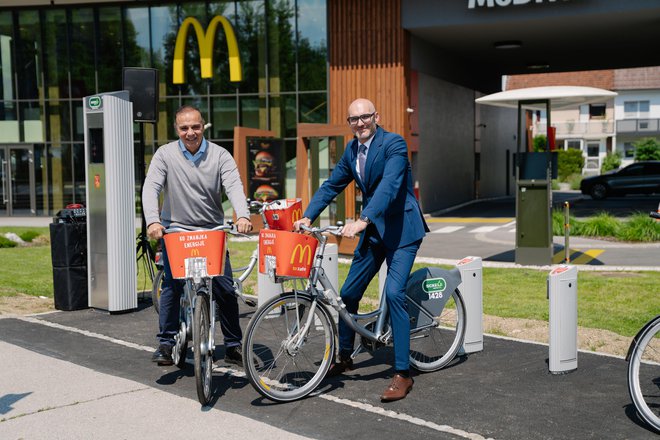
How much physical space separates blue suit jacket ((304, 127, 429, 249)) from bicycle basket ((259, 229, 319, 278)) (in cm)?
46

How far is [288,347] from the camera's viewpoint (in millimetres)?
5164

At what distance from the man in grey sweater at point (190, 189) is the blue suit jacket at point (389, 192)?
0.75 metres

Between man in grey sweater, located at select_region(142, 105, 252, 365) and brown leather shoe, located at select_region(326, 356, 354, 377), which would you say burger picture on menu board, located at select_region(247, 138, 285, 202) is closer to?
man in grey sweater, located at select_region(142, 105, 252, 365)

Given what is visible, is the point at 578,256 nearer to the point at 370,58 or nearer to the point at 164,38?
the point at 370,58

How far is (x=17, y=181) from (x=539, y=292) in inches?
859

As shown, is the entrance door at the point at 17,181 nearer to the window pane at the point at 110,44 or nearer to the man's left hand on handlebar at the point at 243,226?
the window pane at the point at 110,44

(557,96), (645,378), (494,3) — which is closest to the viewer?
(645,378)

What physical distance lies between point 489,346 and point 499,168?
30076 millimetres

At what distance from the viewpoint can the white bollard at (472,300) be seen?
641cm

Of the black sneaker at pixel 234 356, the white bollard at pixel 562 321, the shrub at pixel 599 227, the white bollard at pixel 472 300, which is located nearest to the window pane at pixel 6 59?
the shrub at pixel 599 227

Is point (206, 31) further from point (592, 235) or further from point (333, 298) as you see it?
point (333, 298)

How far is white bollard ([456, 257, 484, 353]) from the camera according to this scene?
6410 millimetres

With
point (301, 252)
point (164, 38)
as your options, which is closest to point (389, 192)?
point (301, 252)

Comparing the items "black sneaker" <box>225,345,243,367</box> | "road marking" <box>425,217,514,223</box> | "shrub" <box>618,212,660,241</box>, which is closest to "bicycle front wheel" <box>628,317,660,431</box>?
"black sneaker" <box>225,345,243,367</box>
